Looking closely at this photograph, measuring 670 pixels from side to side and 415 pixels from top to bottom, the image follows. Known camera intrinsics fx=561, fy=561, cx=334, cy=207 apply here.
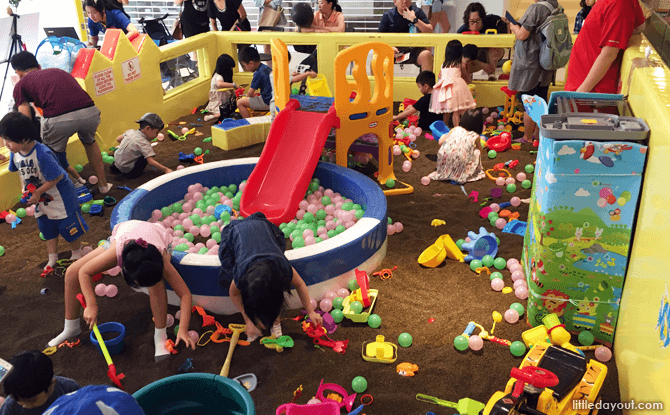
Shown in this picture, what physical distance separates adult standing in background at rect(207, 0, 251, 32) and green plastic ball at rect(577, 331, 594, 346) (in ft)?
21.0

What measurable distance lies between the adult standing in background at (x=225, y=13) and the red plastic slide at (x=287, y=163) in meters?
3.47

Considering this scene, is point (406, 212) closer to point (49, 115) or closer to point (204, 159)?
point (204, 159)

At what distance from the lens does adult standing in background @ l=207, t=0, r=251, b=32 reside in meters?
7.65

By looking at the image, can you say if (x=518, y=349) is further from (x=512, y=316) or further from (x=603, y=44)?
(x=603, y=44)

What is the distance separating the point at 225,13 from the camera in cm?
768

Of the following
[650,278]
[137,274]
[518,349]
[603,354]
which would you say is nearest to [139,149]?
[137,274]

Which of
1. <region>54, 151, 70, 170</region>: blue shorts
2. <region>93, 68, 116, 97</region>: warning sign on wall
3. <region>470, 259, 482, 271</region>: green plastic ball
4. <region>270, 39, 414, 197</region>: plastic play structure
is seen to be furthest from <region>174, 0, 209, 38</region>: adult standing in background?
<region>470, 259, 482, 271</region>: green plastic ball

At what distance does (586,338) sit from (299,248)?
167cm

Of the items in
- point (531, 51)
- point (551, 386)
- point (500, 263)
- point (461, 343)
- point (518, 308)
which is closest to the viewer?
point (551, 386)

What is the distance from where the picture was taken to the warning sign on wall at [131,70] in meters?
6.01

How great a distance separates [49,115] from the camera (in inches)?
179

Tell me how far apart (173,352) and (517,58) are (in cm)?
437

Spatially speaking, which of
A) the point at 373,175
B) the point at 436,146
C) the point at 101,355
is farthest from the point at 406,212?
the point at 101,355

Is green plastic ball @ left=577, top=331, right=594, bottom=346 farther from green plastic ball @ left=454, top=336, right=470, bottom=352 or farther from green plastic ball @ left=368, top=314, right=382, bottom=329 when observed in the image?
green plastic ball @ left=368, top=314, right=382, bottom=329
